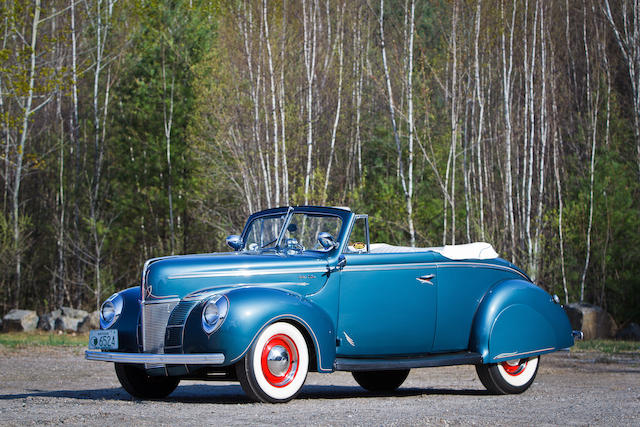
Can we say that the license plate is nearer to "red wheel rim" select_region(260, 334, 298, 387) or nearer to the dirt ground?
the dirt ground

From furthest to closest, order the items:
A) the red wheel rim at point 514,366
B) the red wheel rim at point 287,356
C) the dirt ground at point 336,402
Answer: the red wheel rim at point 514,366, the red wheel rim at point 287,356, the dirt ground at point 336,402

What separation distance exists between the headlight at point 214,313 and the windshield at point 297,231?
153cm

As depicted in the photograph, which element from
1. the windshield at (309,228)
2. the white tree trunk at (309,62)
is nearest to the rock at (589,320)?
the white tree trunk at (309,62)

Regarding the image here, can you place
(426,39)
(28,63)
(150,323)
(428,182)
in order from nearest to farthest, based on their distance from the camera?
(150,323), (28,63), (428,182), (426,39)

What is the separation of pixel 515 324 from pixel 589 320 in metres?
13.7

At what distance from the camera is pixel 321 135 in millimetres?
33781

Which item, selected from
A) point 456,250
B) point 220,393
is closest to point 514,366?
point 456,250

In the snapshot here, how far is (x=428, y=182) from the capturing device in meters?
33.0

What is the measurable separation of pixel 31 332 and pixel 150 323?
1696cm

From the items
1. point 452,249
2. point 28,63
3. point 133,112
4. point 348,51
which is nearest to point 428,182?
point 348,51

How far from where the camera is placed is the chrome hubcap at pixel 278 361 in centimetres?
804

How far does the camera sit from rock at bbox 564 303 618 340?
73.4 feet

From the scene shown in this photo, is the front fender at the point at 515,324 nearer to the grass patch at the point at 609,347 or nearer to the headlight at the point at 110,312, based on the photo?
the headlight at the point at 110,312

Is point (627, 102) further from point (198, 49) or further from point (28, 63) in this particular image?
point (28, 63)
